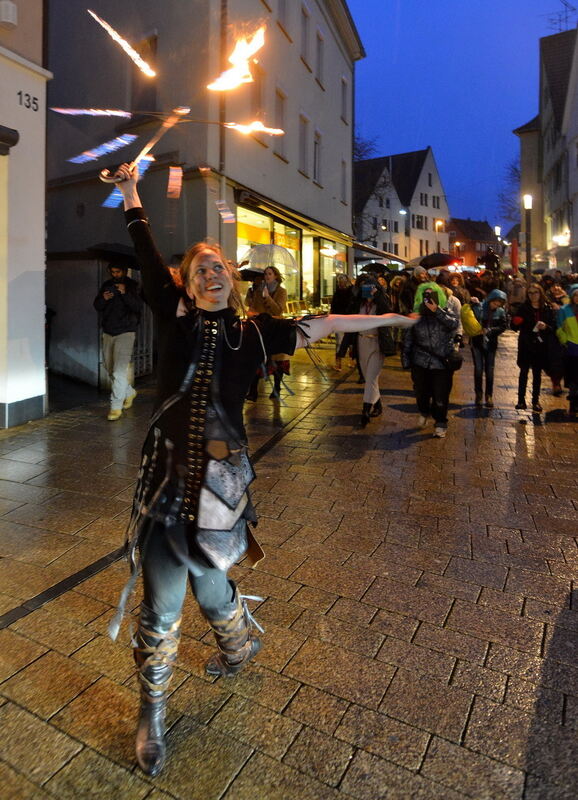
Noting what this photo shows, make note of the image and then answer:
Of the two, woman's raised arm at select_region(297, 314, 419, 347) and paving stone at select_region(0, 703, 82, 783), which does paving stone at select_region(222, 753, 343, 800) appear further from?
woman's raised arm at select_region(297, 314, 419, 347)

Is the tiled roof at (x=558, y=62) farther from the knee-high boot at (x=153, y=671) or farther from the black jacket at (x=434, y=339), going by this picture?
the knee-high boot at (x=153, y=671)

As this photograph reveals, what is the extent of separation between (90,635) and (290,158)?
16879mm

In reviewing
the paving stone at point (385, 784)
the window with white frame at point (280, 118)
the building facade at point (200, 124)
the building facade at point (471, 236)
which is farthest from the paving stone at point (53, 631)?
the building facade at point (471, 236)

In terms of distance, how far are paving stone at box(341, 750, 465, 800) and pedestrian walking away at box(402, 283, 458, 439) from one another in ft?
18.0

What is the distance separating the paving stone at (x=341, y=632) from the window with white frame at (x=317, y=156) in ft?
63.1

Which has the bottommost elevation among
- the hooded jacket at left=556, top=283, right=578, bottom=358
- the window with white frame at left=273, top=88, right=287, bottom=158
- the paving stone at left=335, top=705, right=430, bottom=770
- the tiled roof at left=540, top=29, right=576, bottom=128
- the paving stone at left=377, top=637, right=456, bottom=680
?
the paving stone at left=335, top=705, right=430, bottom=770

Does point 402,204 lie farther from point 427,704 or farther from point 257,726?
point 257,726

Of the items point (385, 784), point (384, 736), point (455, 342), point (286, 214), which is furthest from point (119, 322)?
point (286, 214)

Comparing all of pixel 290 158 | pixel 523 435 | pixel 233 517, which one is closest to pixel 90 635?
pixel 233 517

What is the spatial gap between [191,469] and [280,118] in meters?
17.0

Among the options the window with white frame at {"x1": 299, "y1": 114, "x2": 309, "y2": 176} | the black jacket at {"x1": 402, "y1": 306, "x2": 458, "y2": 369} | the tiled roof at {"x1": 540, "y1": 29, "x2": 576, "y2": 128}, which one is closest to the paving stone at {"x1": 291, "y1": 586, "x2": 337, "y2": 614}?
the black jacket at {"x1": 402, "y1": 306, "x2": 458, "y2": 369}

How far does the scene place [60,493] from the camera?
529cm

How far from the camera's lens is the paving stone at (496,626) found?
3105mm

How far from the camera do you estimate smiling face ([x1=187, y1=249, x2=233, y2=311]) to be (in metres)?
2.39
